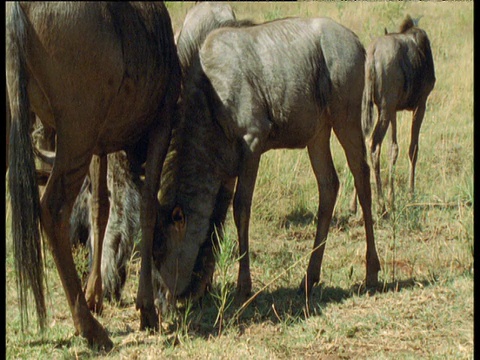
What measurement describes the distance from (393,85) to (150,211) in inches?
Answer: 214

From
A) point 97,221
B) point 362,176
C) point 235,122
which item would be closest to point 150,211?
point 97,221

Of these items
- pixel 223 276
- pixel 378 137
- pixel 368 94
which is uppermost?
pixel 368 94

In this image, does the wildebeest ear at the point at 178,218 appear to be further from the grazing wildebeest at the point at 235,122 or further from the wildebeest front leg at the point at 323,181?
the wildebeest front leg at the point at 323,181

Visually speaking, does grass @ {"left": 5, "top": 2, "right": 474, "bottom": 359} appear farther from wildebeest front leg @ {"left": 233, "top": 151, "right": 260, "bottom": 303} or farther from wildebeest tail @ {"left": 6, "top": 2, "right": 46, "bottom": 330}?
wildebeest tail @ {"left": 6, "top": 2, "right": 46, "bottom": 330}

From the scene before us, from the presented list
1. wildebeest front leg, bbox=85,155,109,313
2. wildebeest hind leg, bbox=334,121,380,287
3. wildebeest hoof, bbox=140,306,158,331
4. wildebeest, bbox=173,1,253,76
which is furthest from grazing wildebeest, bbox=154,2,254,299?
wildebeest hind leg, bbox=334,121,380,287

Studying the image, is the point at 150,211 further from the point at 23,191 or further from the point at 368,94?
the point at 368,94

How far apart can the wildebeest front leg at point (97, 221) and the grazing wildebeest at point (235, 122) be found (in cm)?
43

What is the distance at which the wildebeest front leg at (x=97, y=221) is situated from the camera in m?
5.77

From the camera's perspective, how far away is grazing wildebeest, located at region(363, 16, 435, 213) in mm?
9945

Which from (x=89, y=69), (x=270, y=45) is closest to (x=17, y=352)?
(x=89, y=69)

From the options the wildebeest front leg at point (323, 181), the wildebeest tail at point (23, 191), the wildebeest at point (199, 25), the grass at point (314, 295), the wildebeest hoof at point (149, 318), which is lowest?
the grass at point (314, 295)

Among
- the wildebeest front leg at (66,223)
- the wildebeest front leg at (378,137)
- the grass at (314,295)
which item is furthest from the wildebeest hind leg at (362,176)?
the wildebeest front leg at (378,137)

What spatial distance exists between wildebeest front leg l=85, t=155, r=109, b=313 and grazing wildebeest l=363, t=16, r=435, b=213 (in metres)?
4.64

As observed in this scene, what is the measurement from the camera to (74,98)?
450 centimetres
